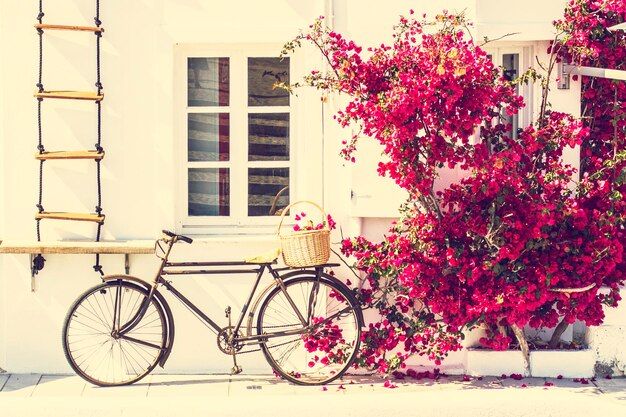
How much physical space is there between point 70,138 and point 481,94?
3342 millimetres

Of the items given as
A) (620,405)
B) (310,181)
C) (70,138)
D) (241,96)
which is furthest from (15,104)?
(620,405)

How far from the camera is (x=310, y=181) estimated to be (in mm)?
9406

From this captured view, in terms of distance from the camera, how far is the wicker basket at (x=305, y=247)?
881cm

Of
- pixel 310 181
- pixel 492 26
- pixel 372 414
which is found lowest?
pixel 372 414

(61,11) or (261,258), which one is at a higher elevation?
(61,11)

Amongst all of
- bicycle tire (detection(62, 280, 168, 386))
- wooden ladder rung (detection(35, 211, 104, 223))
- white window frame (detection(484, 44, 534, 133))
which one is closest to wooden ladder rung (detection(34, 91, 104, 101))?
wooden ladder rung (detection(35, 211, 104, 223))

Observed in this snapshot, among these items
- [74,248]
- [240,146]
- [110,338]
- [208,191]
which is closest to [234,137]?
[240,146]

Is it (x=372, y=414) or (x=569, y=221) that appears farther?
(x=569, y=221)

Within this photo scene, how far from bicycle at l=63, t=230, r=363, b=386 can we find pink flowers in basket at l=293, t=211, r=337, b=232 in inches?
12.7

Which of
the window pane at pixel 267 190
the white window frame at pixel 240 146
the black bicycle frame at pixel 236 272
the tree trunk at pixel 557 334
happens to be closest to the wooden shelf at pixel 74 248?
the black bicycle frame at pixel 236 272

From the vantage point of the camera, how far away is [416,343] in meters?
9.24

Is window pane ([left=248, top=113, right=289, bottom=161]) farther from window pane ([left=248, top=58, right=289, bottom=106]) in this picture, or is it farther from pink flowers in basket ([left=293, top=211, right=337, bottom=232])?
pink flowers in basket ([left=293, top=211, right=337, bottom=232])

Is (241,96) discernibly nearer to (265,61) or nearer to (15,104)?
(265,61)

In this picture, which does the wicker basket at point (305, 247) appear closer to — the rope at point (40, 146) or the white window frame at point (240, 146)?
the white window frame at point (240, 146)
